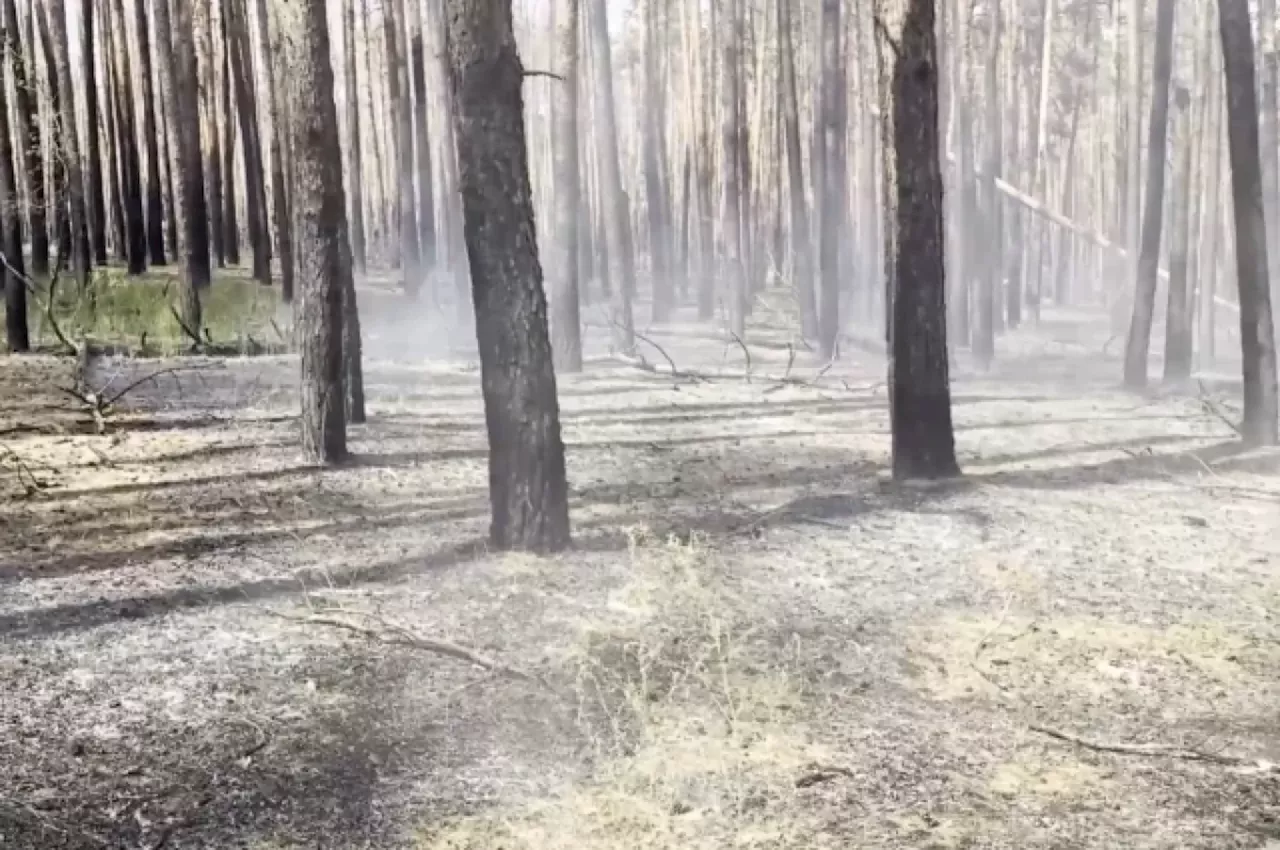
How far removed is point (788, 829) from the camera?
3.27 m

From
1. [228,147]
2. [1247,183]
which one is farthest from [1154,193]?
[228,147]

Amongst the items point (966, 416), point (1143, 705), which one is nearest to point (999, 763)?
point (1143, 705)

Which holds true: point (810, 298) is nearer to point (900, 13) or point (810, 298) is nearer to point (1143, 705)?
point (900, 13)

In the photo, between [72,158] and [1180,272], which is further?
[72,158]

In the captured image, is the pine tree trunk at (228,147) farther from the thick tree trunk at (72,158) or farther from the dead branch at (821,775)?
the dead branch at (821,775)

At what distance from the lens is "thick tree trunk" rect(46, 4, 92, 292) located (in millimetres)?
15097

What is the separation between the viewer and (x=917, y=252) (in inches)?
273

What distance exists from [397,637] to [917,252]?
388cm

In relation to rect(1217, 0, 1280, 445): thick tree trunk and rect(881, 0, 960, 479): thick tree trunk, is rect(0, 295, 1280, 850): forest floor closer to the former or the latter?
rect(881, 0, 960, 479): thick tree trunk

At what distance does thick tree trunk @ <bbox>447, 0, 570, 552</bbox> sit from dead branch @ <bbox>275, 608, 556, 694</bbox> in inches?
42.3

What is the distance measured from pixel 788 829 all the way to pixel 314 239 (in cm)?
554

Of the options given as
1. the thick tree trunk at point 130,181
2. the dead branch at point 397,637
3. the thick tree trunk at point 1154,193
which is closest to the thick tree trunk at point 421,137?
the thick tree trunk at point 130,181

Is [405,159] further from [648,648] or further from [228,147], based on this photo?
[648,648]

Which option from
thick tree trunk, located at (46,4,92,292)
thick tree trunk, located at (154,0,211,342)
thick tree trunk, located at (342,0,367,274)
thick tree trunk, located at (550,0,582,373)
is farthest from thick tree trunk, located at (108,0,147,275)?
thick tree trunk, located at (550,0,582,373)
